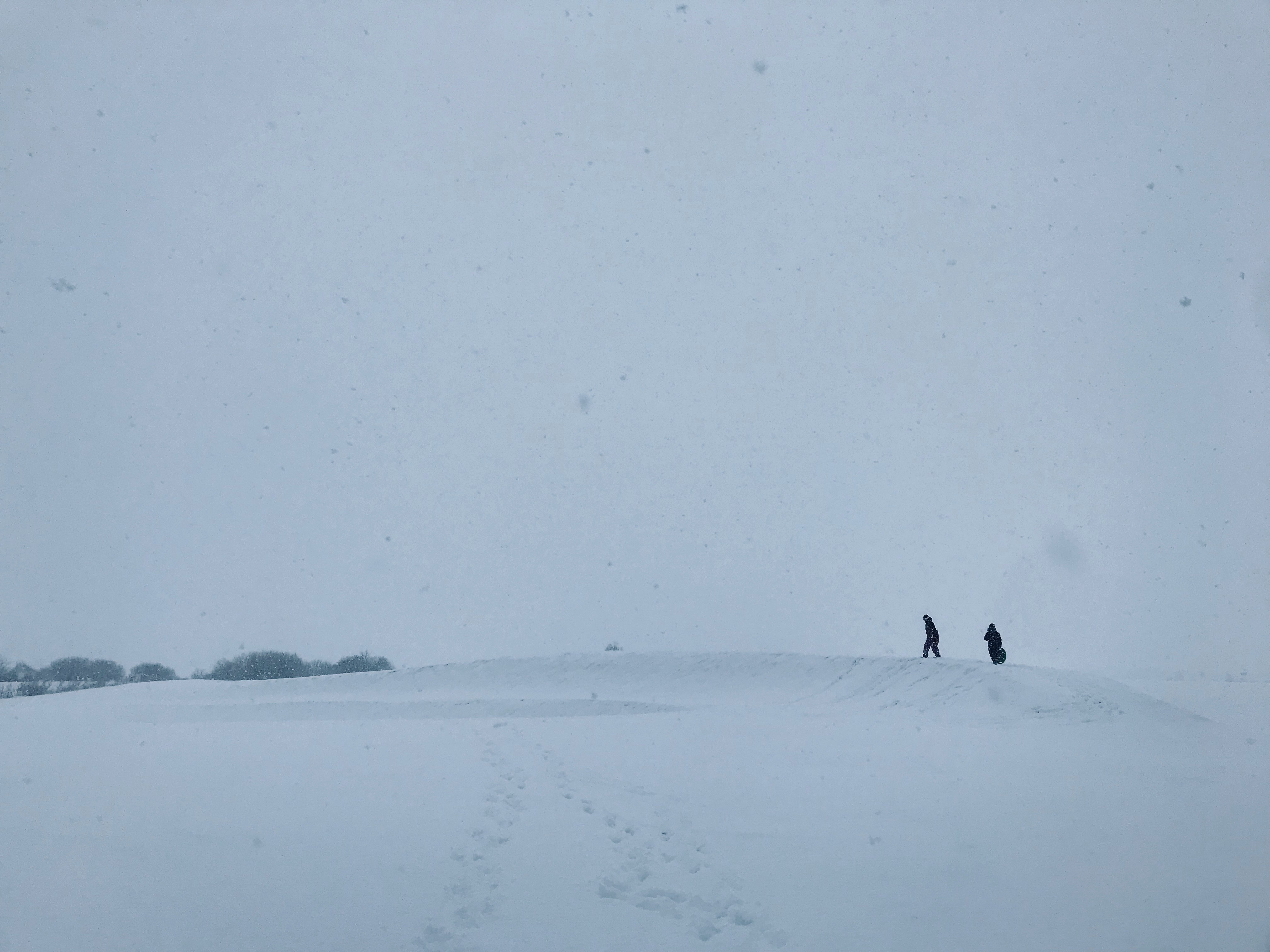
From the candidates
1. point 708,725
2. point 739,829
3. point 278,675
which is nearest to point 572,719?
point 708,725

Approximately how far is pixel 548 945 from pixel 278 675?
65376 millimetres

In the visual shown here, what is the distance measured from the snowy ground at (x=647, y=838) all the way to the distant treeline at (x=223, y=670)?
50.4m

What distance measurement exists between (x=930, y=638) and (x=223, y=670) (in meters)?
60.3

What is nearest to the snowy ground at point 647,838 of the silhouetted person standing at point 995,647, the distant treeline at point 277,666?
the silhouetted person standing at point 995,647

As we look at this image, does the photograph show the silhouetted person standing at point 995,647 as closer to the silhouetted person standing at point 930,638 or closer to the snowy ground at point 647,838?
the silhouetted person standing at point 930,638

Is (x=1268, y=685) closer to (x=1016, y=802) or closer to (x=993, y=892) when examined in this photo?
(x=1016, y=802)

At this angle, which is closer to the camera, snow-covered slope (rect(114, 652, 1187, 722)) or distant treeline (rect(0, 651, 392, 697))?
snow-covered slope (rect(114, 652, 1187, 722))

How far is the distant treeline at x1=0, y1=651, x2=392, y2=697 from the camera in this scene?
61.3m

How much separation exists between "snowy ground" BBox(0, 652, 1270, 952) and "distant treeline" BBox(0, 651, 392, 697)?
50355 mm

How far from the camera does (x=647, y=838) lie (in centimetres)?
820

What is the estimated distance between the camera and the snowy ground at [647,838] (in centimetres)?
621

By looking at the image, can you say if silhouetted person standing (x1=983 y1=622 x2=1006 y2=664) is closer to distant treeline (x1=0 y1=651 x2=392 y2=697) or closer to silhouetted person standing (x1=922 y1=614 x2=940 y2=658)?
silhouetted person standing (x1=922 y1=614 x2=940 y2=658)

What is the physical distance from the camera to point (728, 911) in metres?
6.59

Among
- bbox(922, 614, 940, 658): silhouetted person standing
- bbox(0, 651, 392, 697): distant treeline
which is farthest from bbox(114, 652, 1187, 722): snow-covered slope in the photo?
bbox(0, 651, 392, 697): distant treeline
